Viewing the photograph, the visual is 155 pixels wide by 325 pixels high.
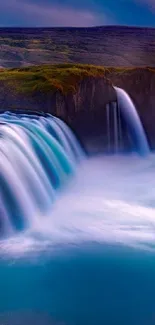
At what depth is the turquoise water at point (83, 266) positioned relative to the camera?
570 cm

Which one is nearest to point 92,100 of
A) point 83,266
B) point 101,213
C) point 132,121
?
point 132,121

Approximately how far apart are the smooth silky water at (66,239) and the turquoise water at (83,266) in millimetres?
14

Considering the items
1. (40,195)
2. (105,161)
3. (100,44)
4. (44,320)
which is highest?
(100,44)

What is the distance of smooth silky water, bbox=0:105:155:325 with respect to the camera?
5.82 meters

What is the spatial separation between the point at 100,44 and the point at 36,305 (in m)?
42.6

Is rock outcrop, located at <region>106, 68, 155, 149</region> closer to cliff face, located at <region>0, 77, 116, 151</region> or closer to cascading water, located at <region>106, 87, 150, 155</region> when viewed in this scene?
cascading water, located at <region>106, 87, 150, 155</region>

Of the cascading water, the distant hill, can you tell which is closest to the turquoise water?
the cascading water

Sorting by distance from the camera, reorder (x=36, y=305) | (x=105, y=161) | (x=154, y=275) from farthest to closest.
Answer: (x=105, y=161) → (x=154, y=275) → (x=36, y=305)

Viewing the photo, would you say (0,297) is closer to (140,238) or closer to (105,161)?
(140,238)

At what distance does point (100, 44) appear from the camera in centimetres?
4588

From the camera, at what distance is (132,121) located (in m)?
15.2

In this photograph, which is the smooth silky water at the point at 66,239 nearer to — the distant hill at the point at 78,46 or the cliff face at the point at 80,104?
the cliff face at the point at 80,104

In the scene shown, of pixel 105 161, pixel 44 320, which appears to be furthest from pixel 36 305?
Answer: pixel 105 161

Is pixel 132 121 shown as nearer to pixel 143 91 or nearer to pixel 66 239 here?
pixel 143 91
